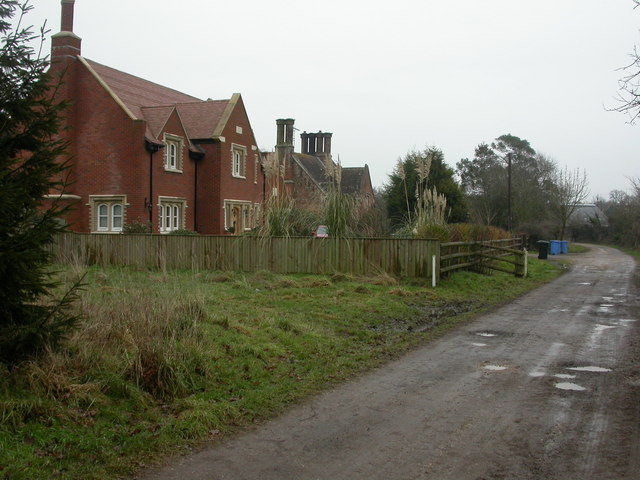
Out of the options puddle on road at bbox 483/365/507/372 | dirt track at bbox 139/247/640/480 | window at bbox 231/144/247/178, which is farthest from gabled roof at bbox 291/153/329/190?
puddle on road at bbox 483/365/507/372

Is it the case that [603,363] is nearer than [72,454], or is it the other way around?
[72,454]

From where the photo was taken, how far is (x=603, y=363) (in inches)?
352

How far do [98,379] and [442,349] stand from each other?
18.4ft

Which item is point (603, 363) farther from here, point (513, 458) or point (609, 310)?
point (609, 310)

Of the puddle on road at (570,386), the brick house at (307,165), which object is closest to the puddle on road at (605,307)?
the puddle on road at (570,386)

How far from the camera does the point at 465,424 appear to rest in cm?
615

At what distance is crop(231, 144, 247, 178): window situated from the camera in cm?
3659

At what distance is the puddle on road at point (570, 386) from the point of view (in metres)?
7.47

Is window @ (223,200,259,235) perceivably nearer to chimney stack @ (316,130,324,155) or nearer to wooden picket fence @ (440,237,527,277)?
wooden picket fence @ (440,237,527,277)

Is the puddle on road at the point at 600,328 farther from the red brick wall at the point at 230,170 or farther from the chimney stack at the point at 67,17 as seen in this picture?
the chimney stack at the point at 67,17

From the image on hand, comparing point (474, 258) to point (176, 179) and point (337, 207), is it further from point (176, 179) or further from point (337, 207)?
point (176, 179)

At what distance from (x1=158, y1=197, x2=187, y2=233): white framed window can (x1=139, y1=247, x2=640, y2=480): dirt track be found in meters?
23.4

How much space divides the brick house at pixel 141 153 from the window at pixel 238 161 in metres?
0.27

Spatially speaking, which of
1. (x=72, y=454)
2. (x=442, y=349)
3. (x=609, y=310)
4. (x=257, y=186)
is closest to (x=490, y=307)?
(x=609, y=310)
